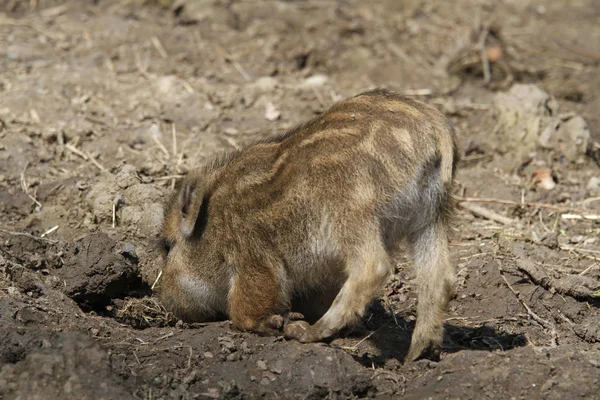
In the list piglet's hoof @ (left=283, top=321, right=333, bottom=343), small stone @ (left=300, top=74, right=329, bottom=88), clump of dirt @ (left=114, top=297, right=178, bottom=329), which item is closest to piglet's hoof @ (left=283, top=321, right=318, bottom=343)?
piglet's hoof @ (left=283, top=321, right=333, bottom=343)

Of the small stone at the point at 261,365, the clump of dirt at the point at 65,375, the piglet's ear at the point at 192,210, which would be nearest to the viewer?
the clump of dirt at the point at 65,375

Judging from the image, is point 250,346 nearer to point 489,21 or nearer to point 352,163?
point 352,163

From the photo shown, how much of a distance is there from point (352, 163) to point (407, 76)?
15.0 feet

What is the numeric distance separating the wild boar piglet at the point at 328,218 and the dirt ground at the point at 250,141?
0.27m

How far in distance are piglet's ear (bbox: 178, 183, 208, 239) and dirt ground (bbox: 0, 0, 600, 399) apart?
582mm

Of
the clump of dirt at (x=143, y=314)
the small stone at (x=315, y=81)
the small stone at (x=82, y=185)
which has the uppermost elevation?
the small stone at (x=82, y=185)

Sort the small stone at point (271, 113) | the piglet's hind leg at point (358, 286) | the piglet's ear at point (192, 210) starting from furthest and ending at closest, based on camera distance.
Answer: the small stone at point (271, 113)
the piglet's ear at point (192, 210)
the piglet's hind leg at point (358, 286)

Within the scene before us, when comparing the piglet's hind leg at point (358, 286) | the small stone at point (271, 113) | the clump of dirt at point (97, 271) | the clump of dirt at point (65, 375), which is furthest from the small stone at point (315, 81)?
the clump of dirt at point (65, 375)

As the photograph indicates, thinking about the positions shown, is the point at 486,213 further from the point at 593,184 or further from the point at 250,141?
the point at 250,141

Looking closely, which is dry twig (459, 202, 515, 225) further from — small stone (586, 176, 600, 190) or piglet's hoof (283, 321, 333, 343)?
piglet's hoof (283, 321, 333, 343)

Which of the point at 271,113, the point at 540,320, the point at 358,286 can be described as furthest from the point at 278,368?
the point at 271,113

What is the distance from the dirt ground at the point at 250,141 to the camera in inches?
178

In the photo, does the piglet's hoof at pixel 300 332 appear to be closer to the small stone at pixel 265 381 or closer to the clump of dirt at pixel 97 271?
the small stone at pixel 265 381

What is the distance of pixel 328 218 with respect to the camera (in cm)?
485
